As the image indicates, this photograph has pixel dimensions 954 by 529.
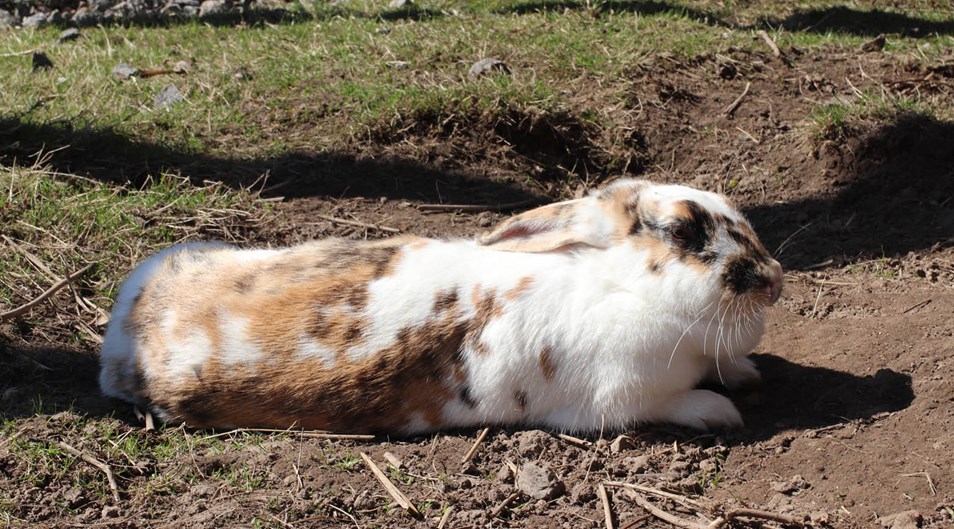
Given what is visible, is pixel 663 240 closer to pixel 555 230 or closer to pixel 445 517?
pixel 555 230

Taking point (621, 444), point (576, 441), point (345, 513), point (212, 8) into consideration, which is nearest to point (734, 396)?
point (621, 444)

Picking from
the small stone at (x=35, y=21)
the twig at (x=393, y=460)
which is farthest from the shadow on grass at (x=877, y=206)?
the small stone at (x=35, y=21)

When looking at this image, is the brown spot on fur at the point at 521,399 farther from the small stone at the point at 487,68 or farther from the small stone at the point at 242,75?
the small stone at the point at 242,75

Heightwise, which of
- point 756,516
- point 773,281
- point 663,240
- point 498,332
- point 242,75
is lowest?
point 756,516

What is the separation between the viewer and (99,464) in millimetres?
3527

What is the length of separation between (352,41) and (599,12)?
1935 millimetres

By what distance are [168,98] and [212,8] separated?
3266 millimetres

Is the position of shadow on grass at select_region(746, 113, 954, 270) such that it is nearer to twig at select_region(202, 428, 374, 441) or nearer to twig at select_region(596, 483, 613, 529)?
twig at select_region(596, 483, 613, 529)

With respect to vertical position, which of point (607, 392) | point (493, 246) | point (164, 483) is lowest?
point (164, 483)

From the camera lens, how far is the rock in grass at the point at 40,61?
7367 millimetres

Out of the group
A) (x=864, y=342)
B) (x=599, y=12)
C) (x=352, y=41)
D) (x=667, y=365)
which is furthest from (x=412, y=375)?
(x=599, y=12)

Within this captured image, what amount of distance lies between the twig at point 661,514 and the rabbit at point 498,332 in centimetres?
38

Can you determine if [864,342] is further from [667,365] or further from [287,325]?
[287,325]

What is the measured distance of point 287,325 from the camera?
362 centimetres
